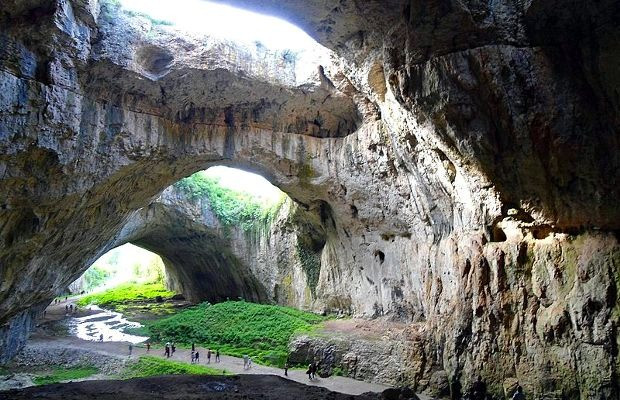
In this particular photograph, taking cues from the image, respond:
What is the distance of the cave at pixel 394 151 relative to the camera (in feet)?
31.4

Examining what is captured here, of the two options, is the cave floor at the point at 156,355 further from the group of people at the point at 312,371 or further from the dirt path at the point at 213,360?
the group of people at the point at 312,371

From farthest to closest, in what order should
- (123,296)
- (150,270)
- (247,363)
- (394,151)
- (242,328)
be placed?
(150,270)
(123,296)
(242,328)
(394,151)
(247,363)

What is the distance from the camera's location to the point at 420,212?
53.5ft

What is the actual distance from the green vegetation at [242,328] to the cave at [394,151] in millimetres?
3255

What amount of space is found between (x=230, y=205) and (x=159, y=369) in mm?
13245

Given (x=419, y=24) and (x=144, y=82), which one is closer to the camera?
(x=419, y=24)

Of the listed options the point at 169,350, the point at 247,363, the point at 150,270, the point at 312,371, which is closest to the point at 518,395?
the point at 312,371

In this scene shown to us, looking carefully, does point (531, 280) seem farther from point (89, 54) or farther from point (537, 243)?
point (89, 54)

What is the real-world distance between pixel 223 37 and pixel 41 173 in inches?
303

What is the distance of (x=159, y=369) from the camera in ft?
52.2

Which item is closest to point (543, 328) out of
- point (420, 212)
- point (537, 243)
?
point (537, 243)

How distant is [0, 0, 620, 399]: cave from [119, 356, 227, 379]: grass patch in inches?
177

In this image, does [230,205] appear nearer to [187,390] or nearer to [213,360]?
[213,360]

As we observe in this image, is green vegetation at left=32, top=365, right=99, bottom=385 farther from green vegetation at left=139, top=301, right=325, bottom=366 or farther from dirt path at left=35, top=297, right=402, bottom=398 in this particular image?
green vegetation at left=139, top=301, right=325, bottom=366
